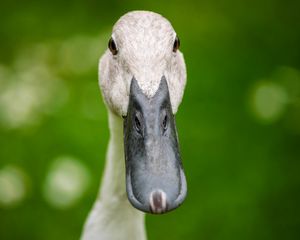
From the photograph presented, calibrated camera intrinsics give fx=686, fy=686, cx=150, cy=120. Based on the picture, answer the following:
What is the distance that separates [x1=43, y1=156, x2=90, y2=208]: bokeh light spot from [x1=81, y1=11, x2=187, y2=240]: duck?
1551 millimetres

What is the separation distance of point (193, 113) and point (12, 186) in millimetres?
1266

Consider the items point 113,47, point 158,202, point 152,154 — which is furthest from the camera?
point 113,47

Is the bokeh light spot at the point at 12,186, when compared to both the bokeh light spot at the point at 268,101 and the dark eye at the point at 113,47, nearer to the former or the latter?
the bokeh light spot at the point at 268,101

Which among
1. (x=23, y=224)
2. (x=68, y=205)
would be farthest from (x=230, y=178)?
(x=23, y=224)

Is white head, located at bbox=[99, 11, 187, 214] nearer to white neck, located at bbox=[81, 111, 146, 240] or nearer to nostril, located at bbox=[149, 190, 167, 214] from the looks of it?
nostril, located at bbox=[149, 190, 167, 214]

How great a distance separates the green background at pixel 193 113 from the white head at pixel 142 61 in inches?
76.0

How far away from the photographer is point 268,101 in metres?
4.57

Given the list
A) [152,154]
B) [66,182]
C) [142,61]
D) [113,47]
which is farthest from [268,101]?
[152,154]

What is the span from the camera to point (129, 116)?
2.16 meters

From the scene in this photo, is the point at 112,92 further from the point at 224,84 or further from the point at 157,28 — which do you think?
the point at 224,84

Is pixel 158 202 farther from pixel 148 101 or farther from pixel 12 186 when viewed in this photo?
pixel 12 186

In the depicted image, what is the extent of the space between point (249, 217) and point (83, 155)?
1109mm

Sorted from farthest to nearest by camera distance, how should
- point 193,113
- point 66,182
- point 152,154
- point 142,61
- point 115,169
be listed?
point 193,113 < point 66,182 < point 115,169 < point 142,61 < point 152,154

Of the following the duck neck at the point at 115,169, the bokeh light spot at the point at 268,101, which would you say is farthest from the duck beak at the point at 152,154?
the bokeh light spot at the point at 268,101
